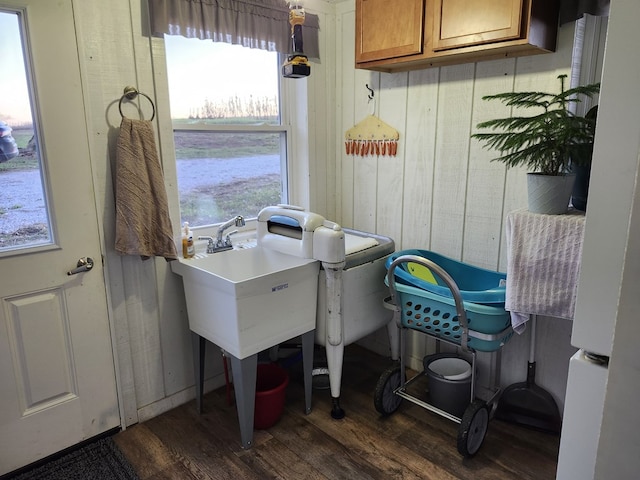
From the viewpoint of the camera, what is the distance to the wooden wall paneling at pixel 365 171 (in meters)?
2.75

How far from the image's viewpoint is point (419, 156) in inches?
101

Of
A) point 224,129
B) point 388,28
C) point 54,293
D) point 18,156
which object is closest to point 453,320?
point 388,28

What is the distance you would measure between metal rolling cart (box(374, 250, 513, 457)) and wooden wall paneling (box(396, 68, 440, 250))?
1.13 feet

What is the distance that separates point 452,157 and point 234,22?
1306mm

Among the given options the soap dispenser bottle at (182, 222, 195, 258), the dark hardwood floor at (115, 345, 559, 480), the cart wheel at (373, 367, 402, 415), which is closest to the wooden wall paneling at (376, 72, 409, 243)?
the cart wheel at (373, 367, 402, 415)

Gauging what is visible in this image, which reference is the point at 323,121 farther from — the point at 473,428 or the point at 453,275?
the point at 473,428

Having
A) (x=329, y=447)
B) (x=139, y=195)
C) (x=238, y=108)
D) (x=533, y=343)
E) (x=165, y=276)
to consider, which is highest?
(x=238, y=108)

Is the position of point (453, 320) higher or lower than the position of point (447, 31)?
lower

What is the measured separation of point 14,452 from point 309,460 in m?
1.25

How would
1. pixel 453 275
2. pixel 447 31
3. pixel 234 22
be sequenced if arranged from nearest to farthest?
pixel 447 31, pixel 234 22, pixel 453 275

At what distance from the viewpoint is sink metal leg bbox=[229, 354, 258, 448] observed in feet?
6.72

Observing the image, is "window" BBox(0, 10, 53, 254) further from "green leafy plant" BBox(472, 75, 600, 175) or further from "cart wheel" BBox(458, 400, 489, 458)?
"cart wheel" BBox(458, 400, 489, 458)

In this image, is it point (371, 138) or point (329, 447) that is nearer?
point (329, 447)

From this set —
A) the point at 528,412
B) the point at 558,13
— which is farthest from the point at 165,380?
the point at 558,13
